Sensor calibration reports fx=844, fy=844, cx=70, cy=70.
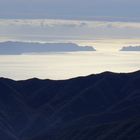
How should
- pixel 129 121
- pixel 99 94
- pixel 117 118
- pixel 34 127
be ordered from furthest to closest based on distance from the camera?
pixel 99 94 → pixel 34 127 → pixel 117 118 → pixel 129 121

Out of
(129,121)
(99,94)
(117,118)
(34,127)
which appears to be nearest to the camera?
(129,121)

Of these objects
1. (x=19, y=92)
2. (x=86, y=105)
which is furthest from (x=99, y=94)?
(x=19, y=92)

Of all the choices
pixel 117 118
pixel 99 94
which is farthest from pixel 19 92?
pixel 117 118

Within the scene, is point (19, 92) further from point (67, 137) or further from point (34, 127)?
point (67, 137)

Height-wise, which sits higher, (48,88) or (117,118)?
(48,88)

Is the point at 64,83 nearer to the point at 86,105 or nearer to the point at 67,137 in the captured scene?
the point at 86,105

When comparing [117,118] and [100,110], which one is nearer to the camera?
[117,118]
